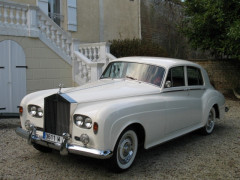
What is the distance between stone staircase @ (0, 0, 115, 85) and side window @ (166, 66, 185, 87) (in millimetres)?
3962

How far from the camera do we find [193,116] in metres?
5.56

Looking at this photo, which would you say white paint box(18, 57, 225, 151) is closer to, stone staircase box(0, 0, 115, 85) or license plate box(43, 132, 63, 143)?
license plate box(43, 132, 63, 143)

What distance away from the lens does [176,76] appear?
533cm

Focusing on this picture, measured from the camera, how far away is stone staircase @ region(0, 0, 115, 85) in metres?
8.52

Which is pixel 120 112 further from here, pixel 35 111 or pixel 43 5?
pixel 43 5

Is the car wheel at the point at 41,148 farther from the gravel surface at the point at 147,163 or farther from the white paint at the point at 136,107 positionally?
the white paint at the point at 136,107

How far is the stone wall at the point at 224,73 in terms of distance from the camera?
12994 millimetres

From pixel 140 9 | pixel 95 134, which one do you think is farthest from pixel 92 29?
pixel 95 134

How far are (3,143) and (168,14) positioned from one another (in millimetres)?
14473

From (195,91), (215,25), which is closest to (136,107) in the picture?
(195,91)

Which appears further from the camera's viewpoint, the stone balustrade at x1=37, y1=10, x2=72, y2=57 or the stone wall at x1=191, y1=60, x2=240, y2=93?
the stone wall at x1=191, y1=60, x2=240, y2=93

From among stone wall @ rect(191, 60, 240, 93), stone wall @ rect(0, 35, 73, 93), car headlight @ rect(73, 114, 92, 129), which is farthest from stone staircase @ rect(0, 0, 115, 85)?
stone wall @ rect(191, 60, 240, 93)

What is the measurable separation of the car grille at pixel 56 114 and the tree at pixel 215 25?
7.11m

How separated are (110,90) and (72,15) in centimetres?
858
